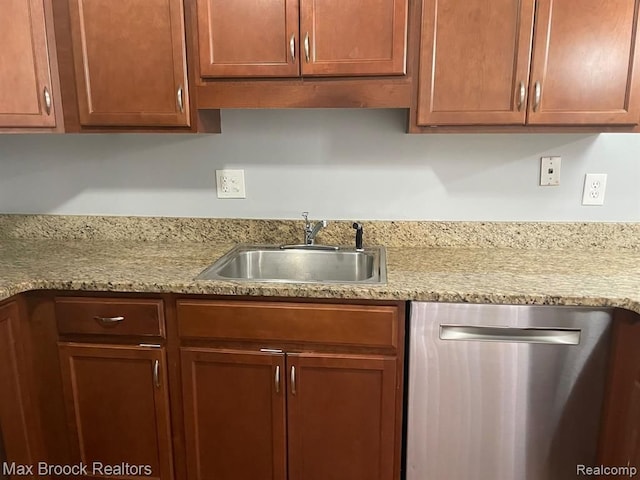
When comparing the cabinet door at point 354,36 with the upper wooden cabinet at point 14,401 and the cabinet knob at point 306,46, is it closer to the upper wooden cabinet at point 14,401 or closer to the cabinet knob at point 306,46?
the cabinet knob at point 306,46

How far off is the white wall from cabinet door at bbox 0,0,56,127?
0.36m

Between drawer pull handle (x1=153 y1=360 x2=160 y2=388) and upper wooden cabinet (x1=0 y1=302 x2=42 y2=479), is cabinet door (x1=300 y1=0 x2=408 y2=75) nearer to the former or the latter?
drawer pull handle (x1=153 y1=360 x2=160 y2=388)

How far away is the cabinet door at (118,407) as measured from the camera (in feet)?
5.21

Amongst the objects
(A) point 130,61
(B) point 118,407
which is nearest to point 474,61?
(A) point 130,61

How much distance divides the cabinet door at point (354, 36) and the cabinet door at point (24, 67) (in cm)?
92

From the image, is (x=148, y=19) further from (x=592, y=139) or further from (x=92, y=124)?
(x=592, y=139)

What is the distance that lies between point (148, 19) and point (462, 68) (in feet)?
3.51

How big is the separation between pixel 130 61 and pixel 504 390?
1651 mm

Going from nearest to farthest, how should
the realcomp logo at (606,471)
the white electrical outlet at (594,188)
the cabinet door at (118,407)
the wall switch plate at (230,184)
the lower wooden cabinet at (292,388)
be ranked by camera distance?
1. the realcomp logo at (606,471)
2. the lower wooden cabinet at (292,388)
3. the cabinet door at (118,407)
4. the white electrical outlet at (594,188)
5. the wall switch plate at (230,184)

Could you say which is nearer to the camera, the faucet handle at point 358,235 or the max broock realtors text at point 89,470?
the max broock realtors text at point 89,470

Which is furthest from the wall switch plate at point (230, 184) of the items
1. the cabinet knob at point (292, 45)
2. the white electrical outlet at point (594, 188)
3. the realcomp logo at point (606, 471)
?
the realcomp logo at point (606, 471)

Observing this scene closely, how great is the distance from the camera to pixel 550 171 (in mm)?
1879

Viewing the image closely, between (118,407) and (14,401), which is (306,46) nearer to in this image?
(118,407)

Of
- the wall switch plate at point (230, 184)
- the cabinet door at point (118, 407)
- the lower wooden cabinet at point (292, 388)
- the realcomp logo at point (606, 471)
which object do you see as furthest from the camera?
the wall switch plate at point (230, 184)
